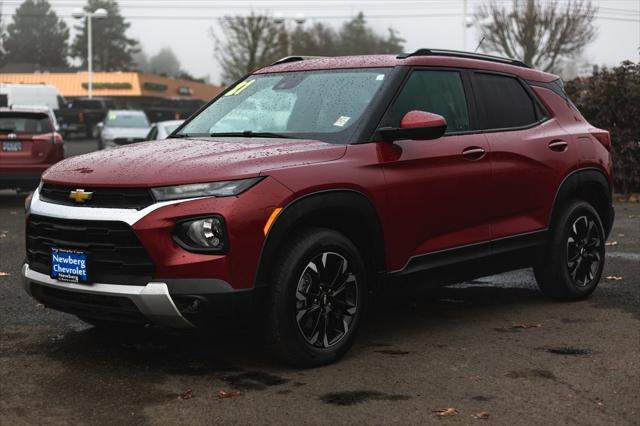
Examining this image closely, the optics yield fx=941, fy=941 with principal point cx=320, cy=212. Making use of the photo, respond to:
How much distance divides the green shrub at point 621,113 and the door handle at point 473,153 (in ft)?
33.2

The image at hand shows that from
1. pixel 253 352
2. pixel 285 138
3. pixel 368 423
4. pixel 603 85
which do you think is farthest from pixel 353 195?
pixel 603 85

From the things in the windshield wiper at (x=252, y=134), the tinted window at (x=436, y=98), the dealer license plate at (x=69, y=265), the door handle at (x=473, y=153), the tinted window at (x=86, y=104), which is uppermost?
the tinted window at (x=436, y=98)

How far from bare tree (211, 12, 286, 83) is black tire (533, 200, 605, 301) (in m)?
56.3

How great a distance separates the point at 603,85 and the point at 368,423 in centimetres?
1272

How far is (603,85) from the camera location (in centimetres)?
1576

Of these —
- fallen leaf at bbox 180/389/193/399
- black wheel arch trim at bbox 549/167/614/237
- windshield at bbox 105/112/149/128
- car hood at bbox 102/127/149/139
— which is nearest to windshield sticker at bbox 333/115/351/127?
fallen leaf at bbox 180/389/193/399

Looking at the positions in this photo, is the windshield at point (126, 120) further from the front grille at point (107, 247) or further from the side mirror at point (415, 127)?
the front grille at point (107, 247)

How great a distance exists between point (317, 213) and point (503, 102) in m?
2.19

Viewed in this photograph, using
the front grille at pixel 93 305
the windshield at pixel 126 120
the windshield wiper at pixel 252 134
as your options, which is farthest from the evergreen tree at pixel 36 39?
the front grille at pixel 93 305

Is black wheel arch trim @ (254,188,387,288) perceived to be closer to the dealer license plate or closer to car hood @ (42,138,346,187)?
car hood @ (42,138,346,187)

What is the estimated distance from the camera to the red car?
480cm

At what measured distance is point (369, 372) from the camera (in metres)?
5.16

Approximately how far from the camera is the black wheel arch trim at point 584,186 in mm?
6905

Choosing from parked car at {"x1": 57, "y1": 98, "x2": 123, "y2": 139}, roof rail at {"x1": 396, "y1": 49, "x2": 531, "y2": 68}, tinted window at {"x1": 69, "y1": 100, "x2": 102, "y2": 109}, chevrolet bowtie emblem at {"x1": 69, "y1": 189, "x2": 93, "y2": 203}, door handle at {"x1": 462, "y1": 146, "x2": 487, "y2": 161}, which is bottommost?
parked car at {"x1": 57, "y1": 98, "x2": 123, "y2": 139}
